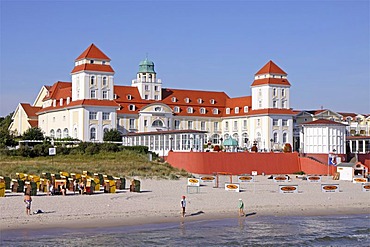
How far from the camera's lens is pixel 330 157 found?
63.2 metres

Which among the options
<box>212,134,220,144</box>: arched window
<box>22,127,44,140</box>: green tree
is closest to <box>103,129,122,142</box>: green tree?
<box>22,127,44,140</box>: green tree

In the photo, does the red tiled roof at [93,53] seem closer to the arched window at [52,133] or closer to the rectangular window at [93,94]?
the rectangular window at [93,94]

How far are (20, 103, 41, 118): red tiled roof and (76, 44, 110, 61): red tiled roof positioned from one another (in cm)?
1522

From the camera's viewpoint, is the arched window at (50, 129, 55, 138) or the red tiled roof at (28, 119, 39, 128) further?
the red tiled roof at (28, 119, 39, 128)

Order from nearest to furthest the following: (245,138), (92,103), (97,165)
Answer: (97,165)
(92,103)
(245,138)

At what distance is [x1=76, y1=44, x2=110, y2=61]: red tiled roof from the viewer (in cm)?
7876

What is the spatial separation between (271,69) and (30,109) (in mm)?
34426

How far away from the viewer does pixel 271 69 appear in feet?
287

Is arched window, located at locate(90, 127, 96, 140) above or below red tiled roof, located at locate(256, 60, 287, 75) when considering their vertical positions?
below

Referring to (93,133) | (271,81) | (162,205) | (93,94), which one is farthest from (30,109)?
(162,205)

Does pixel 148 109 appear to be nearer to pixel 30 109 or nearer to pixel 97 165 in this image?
pixel 30 109

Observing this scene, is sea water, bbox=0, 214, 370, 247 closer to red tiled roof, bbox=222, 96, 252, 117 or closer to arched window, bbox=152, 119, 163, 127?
arched window, bbox=152, 119, 163, 127

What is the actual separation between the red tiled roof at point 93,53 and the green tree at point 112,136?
31.0ft

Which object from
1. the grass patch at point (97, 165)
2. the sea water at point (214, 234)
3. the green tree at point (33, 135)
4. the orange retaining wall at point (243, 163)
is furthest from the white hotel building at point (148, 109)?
the sea water at point (214, 234)
